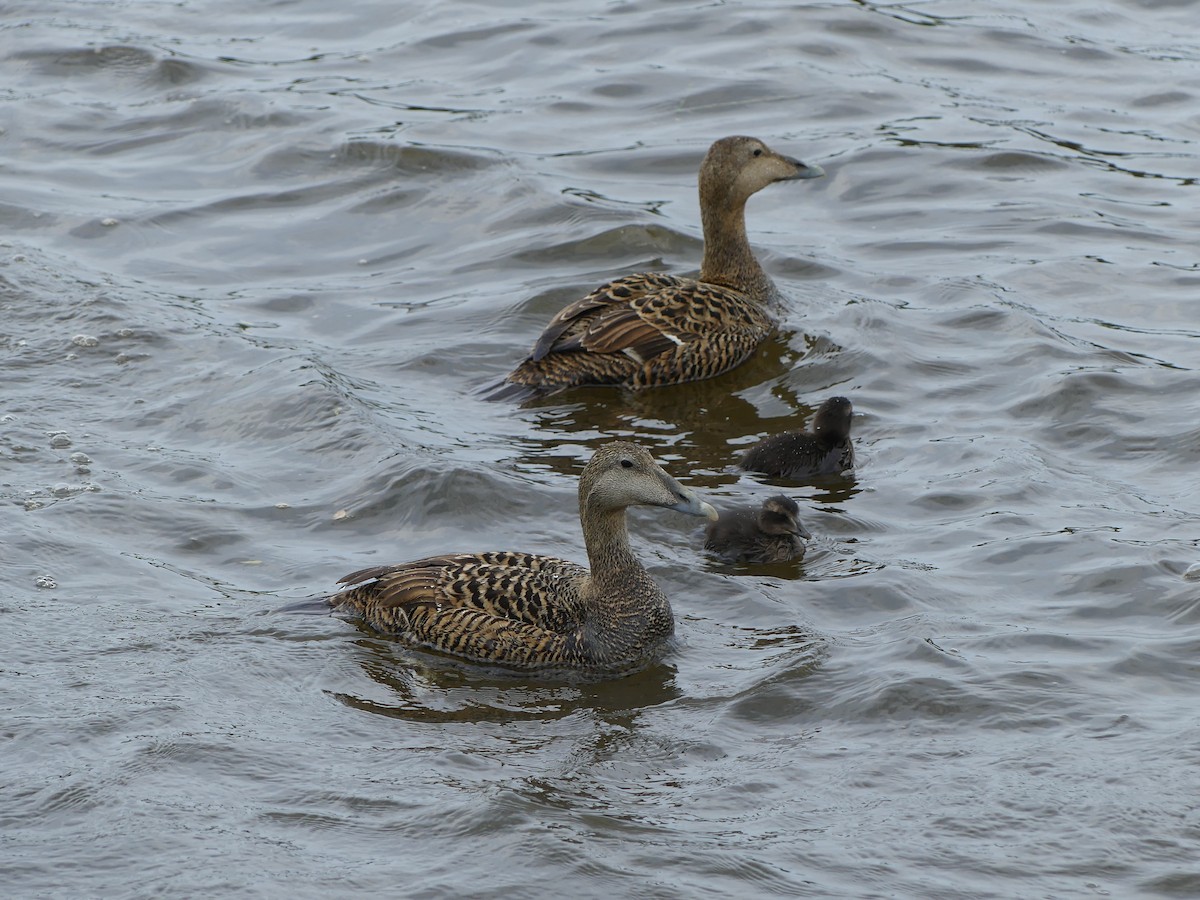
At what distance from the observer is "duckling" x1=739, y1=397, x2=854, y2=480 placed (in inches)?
388

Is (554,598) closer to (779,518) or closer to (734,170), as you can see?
(779,518)

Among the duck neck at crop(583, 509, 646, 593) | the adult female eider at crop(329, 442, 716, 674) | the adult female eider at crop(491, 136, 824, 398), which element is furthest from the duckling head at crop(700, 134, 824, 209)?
the duck neck at crop(583, 509, 646, 593)

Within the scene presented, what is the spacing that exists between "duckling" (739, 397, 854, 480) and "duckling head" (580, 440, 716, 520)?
182cm

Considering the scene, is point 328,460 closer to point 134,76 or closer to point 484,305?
point 484,305

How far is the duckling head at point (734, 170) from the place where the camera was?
483 inches

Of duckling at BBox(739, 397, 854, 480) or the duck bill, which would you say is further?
the duck bill

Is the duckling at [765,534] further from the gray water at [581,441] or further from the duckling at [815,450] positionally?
the duckling at [815,450]

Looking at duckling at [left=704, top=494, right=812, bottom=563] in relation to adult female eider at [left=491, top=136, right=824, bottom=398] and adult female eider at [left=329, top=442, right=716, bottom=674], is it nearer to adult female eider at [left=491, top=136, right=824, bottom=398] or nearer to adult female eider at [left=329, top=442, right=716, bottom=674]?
adult female eider at [left=329, top=442, right=716, bottom=674]

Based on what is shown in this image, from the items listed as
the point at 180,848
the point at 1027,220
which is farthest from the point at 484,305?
the point at 180,848

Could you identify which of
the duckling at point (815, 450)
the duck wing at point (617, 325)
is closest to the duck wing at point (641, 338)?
the duck wing at point (617, 325)

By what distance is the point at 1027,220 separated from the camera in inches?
539

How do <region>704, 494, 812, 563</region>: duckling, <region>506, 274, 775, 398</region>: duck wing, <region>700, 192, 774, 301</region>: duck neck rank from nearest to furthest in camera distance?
<region>704, 494, 812, 563</region>: duckling, <region>506, 274, 775, 398</region>: duck wing, <region>700, 192, 774, 301</region>: duck neck

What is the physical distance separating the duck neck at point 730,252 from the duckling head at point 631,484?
423 cm

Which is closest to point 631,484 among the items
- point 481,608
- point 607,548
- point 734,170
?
point 607,548
